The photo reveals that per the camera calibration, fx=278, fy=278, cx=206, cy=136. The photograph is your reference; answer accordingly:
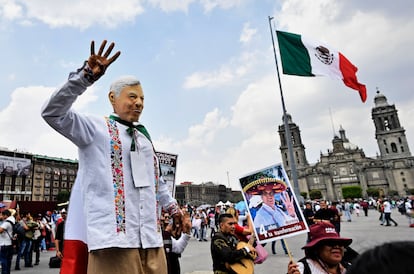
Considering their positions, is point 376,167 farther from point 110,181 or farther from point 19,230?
point 110,181

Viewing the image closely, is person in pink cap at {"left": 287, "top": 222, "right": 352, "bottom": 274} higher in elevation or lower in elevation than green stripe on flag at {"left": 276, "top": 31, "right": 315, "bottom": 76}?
lower

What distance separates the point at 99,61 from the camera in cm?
182

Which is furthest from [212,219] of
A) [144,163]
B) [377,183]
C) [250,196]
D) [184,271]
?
[377,183]

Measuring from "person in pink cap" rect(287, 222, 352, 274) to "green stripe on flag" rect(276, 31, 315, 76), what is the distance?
7513 millimetres

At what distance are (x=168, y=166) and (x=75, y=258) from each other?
4.26m

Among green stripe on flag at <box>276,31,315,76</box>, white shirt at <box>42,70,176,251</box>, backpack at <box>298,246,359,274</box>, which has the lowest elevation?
backpack at <box>298,246,359,274</box>

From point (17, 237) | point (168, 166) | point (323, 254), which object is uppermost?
point (168, 166)

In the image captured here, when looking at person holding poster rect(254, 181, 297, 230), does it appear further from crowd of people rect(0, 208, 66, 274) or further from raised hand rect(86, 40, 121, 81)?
crowd of people rect(0, 208, 66, 274)

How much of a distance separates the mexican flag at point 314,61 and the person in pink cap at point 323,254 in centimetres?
751

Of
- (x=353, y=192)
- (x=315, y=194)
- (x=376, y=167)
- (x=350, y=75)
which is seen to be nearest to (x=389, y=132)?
(x=376, y=167)

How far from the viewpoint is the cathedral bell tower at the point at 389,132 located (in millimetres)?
86756

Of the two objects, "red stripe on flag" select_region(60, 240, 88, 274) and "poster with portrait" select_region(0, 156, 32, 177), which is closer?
"red stripe on flag" select_region(60, 240, 88, 274)

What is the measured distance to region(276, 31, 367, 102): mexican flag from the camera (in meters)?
9.42

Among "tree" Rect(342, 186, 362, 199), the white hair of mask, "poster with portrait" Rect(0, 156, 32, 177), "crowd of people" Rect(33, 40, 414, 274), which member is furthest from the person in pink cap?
"tree" Rect(342, 186, 362, 199)
